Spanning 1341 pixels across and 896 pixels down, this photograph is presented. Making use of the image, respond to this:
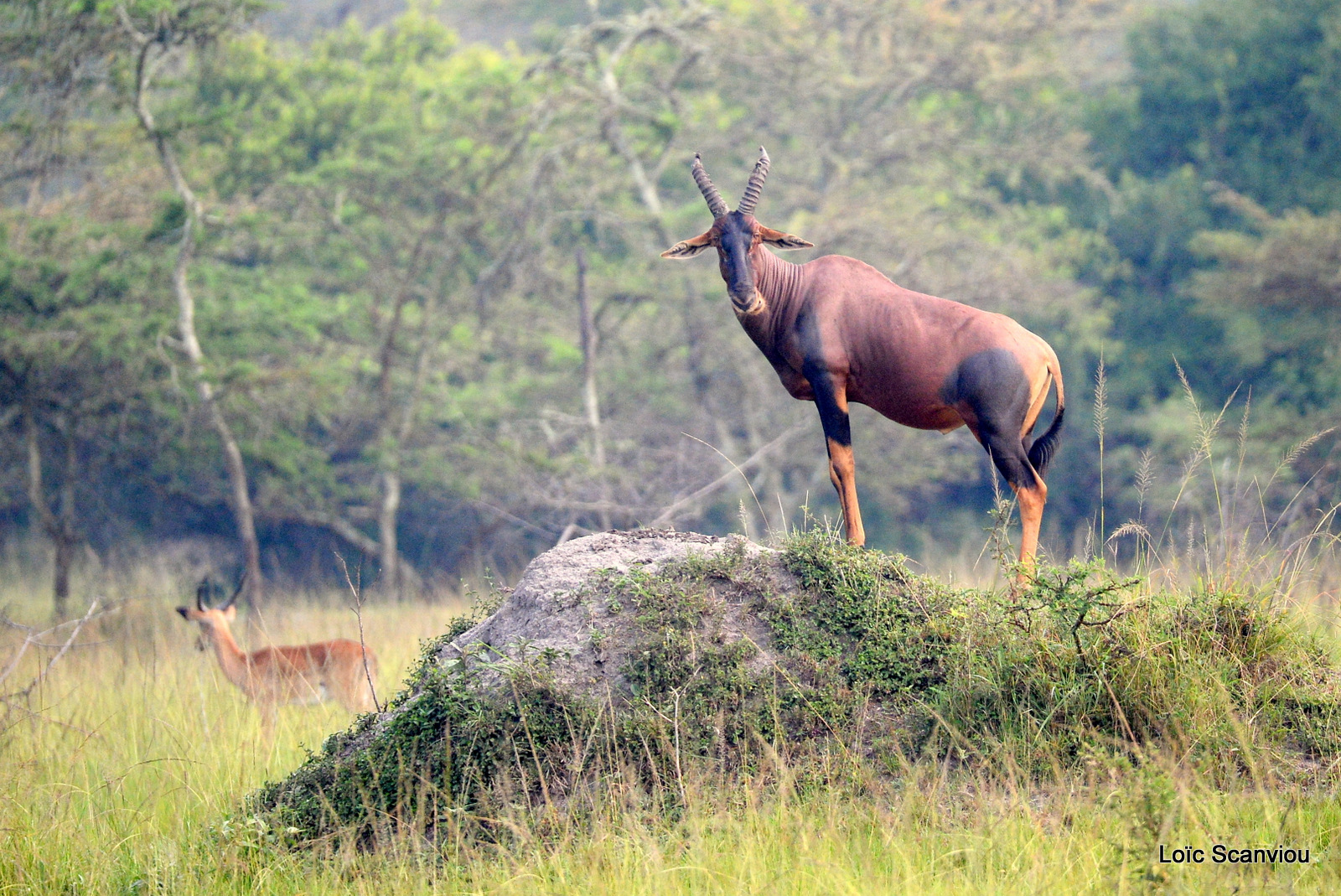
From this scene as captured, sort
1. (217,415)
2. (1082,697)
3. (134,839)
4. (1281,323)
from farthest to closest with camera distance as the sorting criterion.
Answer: (1281,323) < (217,415) < (134,839) < (1082,697)

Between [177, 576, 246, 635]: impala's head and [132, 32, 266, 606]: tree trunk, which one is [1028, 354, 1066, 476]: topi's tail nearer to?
[177, 576, 246, 635]: impala's head

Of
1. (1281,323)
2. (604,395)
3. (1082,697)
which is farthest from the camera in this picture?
(604,395)

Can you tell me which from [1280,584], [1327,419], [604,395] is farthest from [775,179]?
[1280,584]

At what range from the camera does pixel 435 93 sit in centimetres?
1812

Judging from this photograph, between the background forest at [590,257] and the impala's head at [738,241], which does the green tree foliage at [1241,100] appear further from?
the impala's head at [738,241]

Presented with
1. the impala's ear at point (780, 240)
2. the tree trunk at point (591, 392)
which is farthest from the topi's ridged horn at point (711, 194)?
the tree trunk at point (591, 392)

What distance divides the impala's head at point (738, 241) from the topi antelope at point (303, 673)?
3.27m

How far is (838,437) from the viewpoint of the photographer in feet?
18.8

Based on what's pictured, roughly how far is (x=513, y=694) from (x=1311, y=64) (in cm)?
1671

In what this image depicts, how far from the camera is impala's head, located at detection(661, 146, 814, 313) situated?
560 cm

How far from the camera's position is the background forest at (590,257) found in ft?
44.2

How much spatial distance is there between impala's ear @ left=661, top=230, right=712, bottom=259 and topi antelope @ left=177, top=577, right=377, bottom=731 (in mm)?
3132

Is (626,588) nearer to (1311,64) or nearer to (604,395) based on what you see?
(604,395)

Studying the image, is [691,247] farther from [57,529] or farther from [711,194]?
[57,529]
